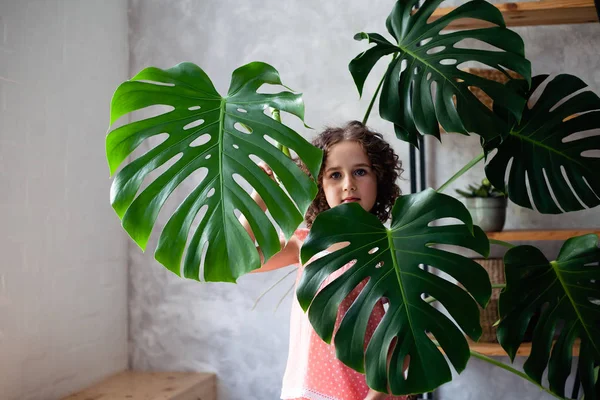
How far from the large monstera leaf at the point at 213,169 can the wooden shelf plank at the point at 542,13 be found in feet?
3.73

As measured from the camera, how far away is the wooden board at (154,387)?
227 cm

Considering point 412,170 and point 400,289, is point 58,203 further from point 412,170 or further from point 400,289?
point 400,289

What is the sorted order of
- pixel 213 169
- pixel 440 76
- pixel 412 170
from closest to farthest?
pixel 213 169, pixel 440 76, pixel 412 170

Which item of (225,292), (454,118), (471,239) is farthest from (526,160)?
(225,292)

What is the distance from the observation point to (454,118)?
142 centimetres

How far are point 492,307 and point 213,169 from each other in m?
1.26

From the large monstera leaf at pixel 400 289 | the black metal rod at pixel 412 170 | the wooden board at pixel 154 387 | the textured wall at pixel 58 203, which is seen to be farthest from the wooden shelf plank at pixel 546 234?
the textured wall at pixel 58 203

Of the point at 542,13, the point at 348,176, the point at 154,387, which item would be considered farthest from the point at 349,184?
the point at 154,387

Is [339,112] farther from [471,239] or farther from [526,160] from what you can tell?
[471,239]

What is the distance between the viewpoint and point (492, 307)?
218 centimetres

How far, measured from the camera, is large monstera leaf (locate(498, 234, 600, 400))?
1425 mm

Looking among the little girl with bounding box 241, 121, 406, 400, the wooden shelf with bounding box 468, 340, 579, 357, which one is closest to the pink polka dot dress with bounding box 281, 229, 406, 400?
the little girl with bounding box 241, 121, 406, 400

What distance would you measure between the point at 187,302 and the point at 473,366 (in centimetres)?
103

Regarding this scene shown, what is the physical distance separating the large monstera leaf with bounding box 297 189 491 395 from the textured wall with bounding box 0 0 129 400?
1188 mm
